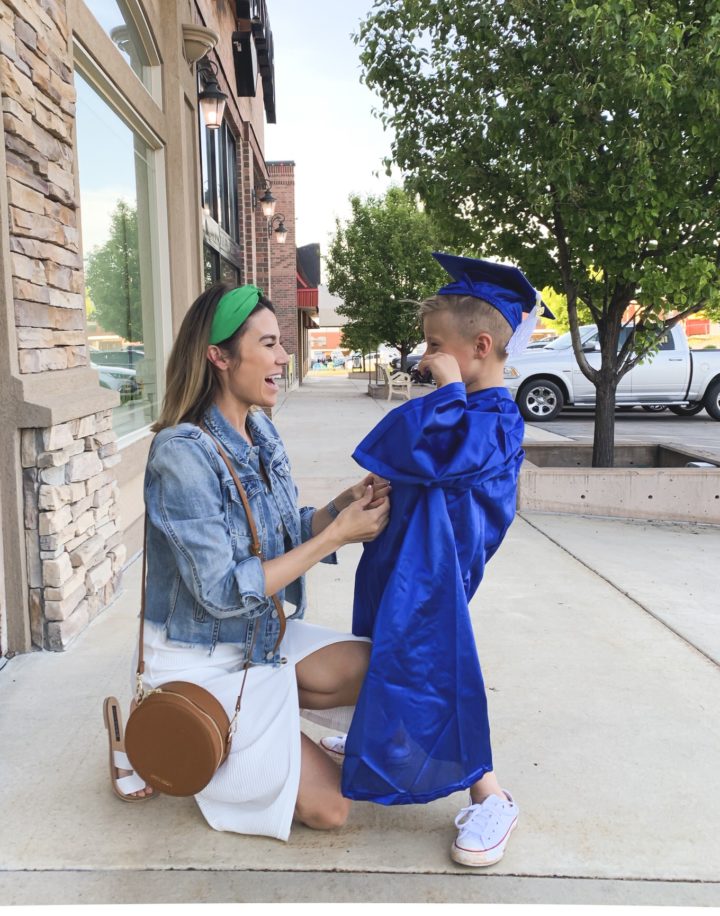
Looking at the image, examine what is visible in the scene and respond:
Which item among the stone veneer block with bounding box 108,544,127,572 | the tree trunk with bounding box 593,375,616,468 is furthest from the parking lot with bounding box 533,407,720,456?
the stone veneer block with bounding box 108,544,127,572

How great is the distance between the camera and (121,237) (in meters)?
6.27

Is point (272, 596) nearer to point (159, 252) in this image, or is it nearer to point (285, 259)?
point (159, 252)

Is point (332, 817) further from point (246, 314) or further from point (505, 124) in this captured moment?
point (505, 124)

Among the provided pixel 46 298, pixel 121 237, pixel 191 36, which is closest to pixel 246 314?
pixel 46 298

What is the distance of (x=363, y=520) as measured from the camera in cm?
226

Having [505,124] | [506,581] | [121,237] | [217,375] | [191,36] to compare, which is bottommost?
[506,581]

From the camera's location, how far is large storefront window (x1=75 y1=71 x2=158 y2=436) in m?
5.46

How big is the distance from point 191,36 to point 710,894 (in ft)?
24.3

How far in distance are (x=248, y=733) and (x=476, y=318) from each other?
129 cm

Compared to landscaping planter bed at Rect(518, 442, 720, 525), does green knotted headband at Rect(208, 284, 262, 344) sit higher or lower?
higher

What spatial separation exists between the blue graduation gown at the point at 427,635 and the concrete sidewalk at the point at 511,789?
0.87ft

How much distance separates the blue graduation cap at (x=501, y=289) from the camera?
90.9 inches

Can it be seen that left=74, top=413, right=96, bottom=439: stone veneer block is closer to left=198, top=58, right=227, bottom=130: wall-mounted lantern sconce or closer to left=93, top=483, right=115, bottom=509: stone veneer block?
left=93, top=483, right=115, bottom=509: stone veneer block

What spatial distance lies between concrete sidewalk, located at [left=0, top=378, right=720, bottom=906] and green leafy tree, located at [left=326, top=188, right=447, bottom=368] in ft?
62.9
